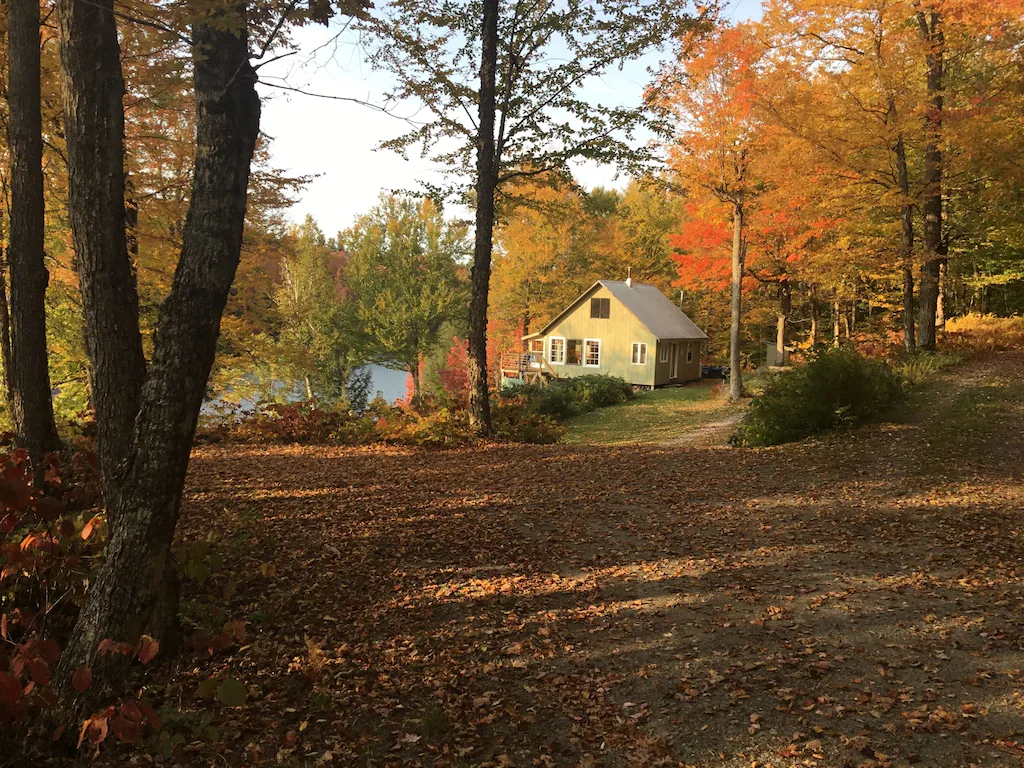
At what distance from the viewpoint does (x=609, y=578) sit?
538 cm

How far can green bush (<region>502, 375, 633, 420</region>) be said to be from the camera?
23.1m

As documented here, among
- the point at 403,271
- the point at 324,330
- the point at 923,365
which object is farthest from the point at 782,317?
the point at 324,330

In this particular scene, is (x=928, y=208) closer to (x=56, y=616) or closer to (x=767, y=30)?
(x=767, y=30)

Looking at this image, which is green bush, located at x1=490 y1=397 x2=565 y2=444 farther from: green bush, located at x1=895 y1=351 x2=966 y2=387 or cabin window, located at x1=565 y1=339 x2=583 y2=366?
cabin window, located at x1=565 y1=339 x2=583 y2=366

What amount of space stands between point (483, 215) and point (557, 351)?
68.7 ft

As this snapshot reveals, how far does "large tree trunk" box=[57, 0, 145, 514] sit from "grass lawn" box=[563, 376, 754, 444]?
44.9 feet

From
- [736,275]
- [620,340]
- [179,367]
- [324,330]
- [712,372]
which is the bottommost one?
[712,372]

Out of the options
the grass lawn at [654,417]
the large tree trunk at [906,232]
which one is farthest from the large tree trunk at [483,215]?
the large tree trunk at [906,232]

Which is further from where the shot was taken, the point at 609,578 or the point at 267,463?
the point at 267,463

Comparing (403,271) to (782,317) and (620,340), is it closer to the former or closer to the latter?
(620,340)

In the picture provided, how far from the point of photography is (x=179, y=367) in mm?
3549

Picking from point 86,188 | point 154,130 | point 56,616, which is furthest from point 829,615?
point 154,130

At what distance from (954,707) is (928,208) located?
15104mm

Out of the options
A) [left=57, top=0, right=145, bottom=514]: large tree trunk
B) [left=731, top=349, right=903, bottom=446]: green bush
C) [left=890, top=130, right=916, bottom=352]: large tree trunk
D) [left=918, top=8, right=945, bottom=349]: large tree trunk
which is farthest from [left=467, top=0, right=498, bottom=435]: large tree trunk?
[left=918, top=8, right=945, bottom=349]: large tree trunk
